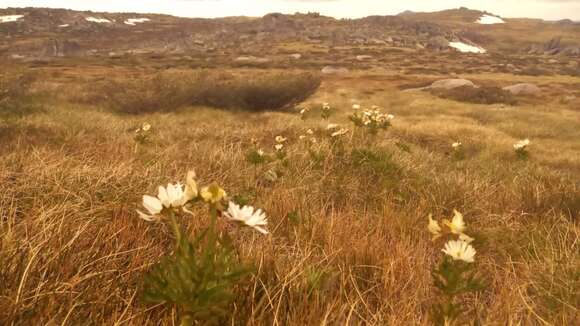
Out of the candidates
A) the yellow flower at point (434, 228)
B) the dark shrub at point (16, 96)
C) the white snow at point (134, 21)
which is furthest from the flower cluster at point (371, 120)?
the white snow at point (134, 21)

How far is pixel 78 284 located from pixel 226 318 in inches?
23.5

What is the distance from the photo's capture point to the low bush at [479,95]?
21.5 m

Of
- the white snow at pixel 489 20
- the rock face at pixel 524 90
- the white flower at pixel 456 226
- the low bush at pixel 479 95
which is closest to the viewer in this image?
the white flower at pixel 456 226

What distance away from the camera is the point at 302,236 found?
3.18 m

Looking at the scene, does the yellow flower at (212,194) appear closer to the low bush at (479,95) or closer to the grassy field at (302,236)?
the grassy field at (302,236)

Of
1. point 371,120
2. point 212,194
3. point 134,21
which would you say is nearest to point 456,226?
point 212,194

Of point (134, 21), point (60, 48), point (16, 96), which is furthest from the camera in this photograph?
point (134, 21)

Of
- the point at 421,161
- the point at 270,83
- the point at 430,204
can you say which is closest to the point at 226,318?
the point at 430,204

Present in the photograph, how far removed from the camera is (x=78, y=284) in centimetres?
200

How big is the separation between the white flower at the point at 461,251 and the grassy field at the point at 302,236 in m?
0.27

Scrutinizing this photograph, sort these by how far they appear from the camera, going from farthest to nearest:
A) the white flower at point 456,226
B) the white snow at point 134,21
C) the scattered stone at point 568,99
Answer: the white snow at point 134,21 → the scattered stone at point 568,99 → the white flower at point 456,226

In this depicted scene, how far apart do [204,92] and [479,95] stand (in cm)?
1193

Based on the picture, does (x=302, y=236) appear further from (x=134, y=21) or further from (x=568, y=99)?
(x=134, y=21)

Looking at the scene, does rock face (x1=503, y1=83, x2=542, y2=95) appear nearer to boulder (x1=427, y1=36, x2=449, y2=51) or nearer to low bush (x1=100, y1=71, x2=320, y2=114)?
low bush (x1=100, y1=71, x2=320, y2=114)
